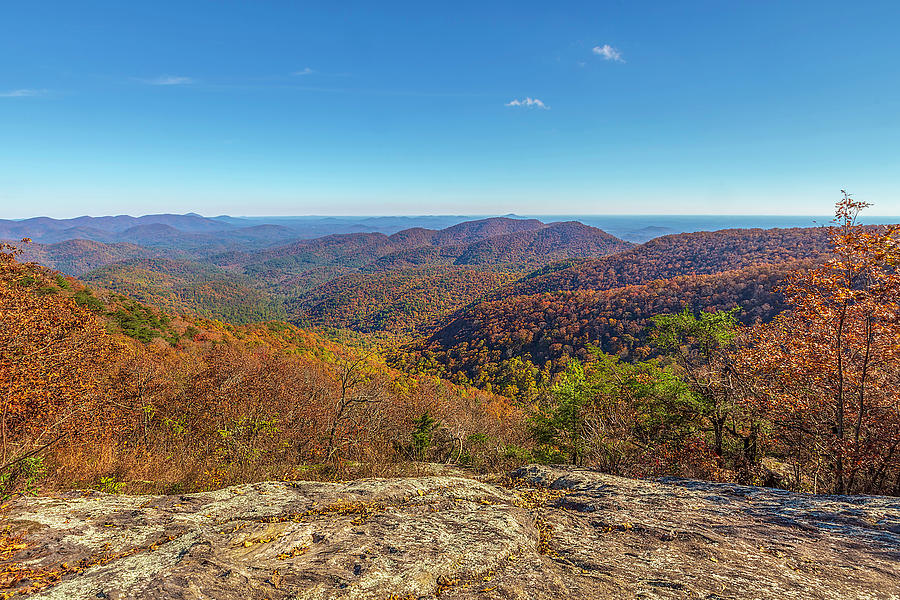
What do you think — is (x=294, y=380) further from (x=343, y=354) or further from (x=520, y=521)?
(x=343, y=354)

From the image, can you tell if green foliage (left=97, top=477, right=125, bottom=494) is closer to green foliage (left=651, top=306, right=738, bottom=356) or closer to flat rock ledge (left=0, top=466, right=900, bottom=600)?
flat rock ledge (left=0, top=466, right=900, bottom=600)

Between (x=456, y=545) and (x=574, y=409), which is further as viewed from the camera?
(x=574, y=409)

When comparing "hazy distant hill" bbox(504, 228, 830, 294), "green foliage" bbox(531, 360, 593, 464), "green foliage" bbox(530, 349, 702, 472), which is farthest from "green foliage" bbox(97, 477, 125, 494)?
"hazy distant hill" bbox(504, 228, 830, 294)

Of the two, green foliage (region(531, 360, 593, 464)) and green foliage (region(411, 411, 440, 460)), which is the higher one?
green foliage (region(531, 360, 593, 464))

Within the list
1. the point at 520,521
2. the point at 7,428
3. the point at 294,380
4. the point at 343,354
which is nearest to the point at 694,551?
the point at 520,521

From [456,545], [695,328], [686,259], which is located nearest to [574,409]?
[695,328]

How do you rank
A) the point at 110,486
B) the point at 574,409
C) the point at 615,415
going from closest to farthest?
1. the point at 110,486
2. the point at 615,415
3. the point at 574,409

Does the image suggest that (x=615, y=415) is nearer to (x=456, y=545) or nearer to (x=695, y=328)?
(x=695, y=328)

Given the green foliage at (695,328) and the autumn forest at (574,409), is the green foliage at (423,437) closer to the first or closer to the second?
the autumn forest at (574,409)

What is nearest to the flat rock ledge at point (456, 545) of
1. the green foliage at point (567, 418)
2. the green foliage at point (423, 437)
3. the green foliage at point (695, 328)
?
the green foliage at point (567, 418)
